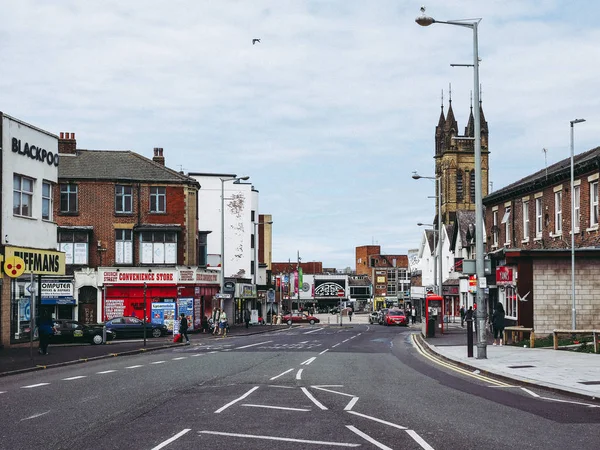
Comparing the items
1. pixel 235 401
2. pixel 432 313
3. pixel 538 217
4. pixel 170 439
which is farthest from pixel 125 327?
pixel 170 439

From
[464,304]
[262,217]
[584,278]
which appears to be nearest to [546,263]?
[584,278]

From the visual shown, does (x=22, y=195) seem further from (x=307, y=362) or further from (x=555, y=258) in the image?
(x=555, y=258)

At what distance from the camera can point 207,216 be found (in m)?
82.8

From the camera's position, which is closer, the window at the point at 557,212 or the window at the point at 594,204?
the window at the point at 594,204

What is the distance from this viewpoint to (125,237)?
2280 inches

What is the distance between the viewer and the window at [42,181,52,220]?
3759 centimetres

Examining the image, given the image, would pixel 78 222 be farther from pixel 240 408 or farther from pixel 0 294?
pixel 240 408

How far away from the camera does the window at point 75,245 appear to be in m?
57.0

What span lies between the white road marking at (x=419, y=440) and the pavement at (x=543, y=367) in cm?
549

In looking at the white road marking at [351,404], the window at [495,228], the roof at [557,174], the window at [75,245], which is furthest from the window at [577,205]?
the window at [75,245]

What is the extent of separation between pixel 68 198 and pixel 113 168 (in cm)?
386

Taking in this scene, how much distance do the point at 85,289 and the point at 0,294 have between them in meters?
23.4

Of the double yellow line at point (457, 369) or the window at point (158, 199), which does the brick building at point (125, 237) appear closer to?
the window at point (158, 199)

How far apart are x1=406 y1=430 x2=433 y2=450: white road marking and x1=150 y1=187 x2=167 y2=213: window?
4895 centimetres
